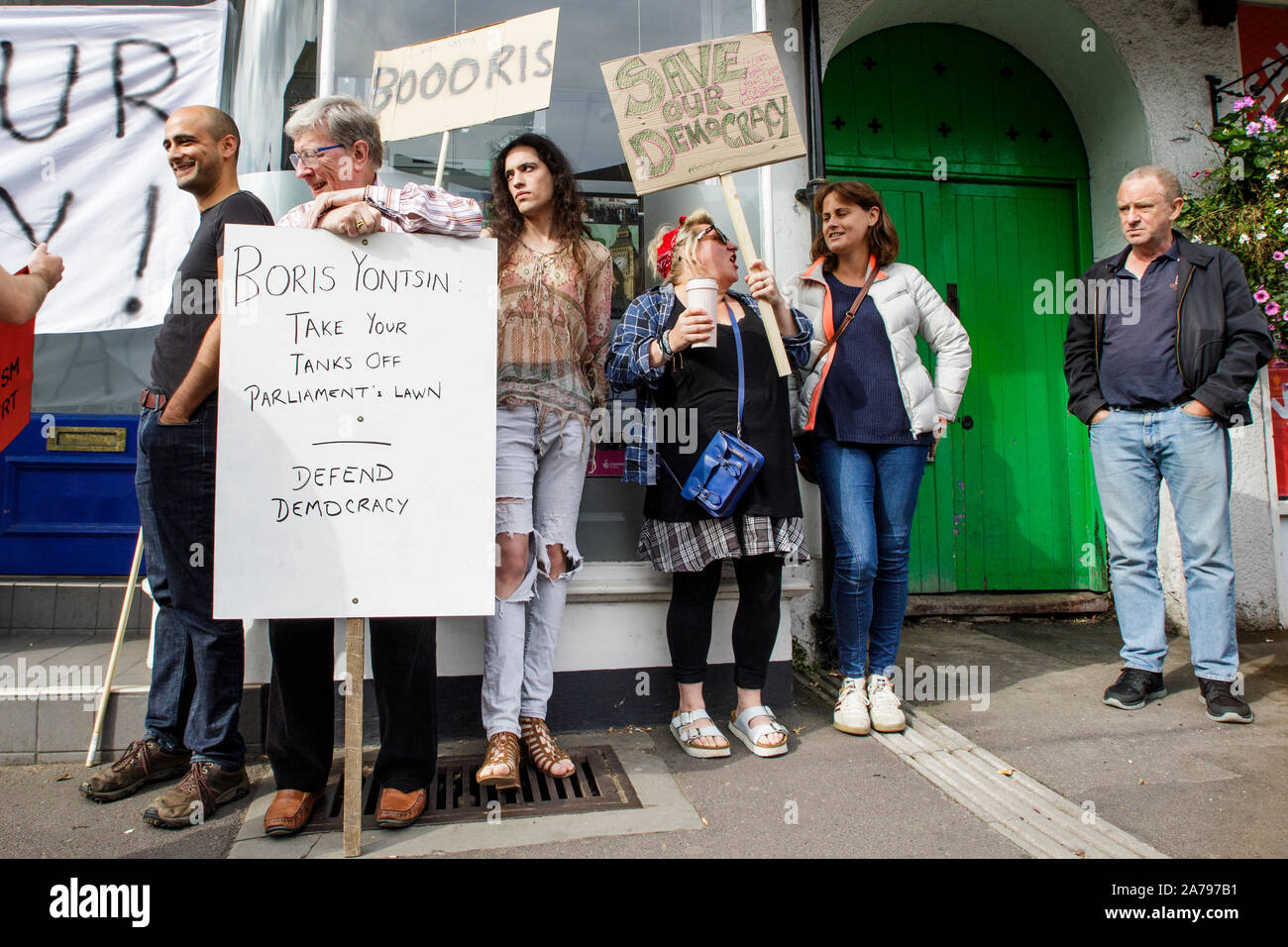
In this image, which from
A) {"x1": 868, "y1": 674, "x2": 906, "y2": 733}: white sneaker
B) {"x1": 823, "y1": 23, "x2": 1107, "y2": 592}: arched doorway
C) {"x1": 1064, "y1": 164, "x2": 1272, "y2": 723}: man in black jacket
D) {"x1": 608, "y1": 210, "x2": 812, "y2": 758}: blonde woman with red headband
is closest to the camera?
{"x1": 608, "y1": 210, "x2": 812, "y2": 758}: blonde woman with red headband

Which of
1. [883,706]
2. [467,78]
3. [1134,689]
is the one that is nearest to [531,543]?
[883,706]

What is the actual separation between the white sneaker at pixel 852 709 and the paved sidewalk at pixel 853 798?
43mm

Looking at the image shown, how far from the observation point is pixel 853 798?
2.53 metres

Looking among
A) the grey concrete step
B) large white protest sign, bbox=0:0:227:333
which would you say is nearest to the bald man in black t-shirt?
large white protest sign, bbox=0:0:227:333

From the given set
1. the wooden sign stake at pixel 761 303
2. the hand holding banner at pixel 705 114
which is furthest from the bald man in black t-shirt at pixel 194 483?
the wooden sign stake at pixel 761 303

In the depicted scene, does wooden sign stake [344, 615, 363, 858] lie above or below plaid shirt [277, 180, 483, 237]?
below

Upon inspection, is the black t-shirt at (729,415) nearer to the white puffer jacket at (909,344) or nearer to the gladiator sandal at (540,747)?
the white puffer jacket at (909,344)

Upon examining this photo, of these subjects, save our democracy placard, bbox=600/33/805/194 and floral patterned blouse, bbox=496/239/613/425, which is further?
save our democracy placard, bbox=600/33/805/194

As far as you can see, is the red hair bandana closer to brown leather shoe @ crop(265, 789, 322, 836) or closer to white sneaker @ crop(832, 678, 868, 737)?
white sneaker @ crop(832, 678, 868, 737)

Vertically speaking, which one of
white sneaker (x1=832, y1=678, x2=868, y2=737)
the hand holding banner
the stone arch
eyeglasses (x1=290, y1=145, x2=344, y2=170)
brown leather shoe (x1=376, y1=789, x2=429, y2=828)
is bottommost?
brown leather shoe (x1=376, y1=789, x2=429, y2=828)

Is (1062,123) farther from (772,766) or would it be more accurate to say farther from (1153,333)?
(772,766)

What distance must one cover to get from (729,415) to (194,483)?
5.73 feet

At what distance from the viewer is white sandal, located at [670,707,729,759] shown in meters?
2.86

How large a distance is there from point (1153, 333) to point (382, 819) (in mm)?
3296
